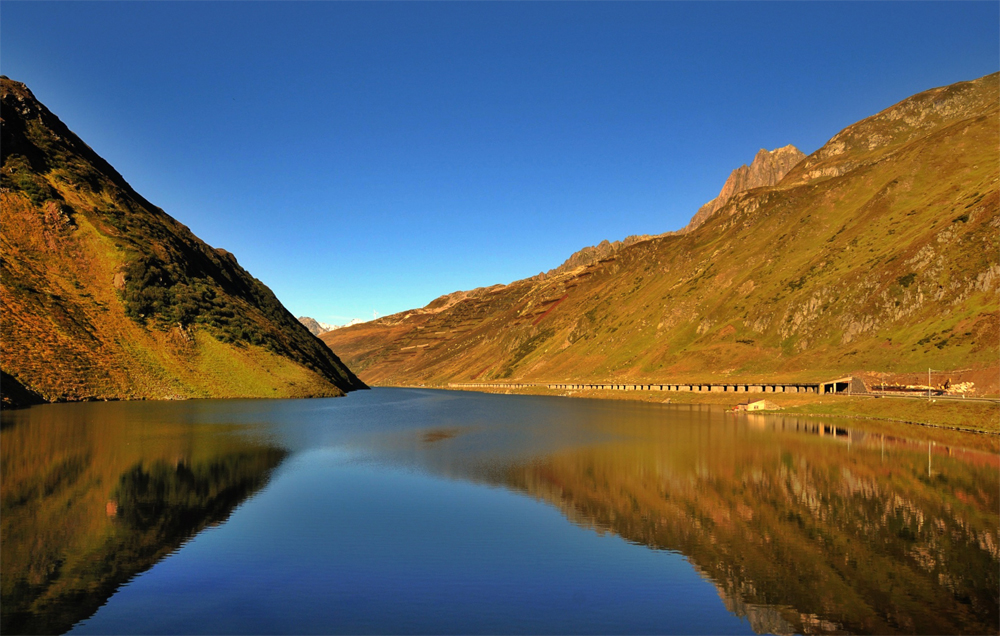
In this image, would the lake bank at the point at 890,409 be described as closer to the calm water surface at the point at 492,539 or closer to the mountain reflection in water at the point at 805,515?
the mountain reflection in water at the point at 805,515

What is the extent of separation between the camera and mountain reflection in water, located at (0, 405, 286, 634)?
68.0 feet

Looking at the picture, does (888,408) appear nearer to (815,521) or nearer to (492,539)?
(815,521)

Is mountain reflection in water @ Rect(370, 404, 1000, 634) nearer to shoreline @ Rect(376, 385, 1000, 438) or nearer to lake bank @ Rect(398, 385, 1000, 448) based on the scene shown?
lake bank @ Rect(398, 385, 1000, 448)

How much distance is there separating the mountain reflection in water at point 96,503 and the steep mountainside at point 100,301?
157 ft

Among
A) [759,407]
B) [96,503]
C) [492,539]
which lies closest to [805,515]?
[492,539]

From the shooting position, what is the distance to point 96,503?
32531 mm

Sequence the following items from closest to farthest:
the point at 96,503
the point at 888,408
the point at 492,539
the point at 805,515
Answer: the point at 492,539, the point at 96,503, the point at 805,515, the point at 888,408

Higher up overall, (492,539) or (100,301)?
(100,301)

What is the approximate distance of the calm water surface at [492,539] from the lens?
19.5m

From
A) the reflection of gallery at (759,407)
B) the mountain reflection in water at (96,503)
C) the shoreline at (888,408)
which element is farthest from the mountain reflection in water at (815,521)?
the reflection of gallery at (759,407)

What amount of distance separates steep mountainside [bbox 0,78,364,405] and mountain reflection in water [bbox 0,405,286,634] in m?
47.8

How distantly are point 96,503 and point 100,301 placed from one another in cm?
10728

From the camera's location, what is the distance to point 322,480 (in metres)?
42.4

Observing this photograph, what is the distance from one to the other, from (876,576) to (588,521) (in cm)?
1272
